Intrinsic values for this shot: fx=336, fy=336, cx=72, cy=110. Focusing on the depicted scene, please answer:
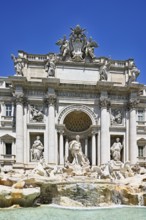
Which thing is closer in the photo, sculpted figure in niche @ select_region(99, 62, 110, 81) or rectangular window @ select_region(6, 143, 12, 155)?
rectangular window @ select_region(6, 143, 12, 155)

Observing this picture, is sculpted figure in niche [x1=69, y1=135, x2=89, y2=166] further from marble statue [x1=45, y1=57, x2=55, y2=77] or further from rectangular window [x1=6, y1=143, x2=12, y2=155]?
marble statue [x1=45, y1=57, x2=55, y2=77]

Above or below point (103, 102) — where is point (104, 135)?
below

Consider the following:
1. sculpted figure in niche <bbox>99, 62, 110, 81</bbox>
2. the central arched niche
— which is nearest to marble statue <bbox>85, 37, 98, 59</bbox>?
sculpted figure in niche <bbox>99, 62, 110, 81</bbox>

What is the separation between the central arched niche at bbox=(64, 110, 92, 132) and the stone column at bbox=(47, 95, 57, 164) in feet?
6.43

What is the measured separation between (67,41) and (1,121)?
9.89 metres

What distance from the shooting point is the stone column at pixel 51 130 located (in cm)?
2920

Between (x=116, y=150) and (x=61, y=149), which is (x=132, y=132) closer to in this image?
(x=116, y=150)

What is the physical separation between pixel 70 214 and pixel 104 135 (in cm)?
1462

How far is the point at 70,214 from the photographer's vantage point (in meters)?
16.2

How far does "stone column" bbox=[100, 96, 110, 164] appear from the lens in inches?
1176

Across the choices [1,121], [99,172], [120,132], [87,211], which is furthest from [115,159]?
[87,211]

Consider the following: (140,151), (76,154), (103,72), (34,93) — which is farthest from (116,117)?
(34,93)

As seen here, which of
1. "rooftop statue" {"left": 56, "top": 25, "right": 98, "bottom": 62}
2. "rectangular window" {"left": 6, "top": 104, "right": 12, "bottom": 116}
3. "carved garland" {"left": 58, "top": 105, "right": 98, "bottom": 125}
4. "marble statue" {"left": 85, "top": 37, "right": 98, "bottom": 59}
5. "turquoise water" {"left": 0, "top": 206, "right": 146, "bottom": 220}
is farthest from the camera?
"marble statue" {"left": 85, "top": 37, "right": 98, "bottom": 59}

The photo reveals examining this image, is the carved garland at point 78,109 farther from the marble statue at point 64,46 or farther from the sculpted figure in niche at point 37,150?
the marble statue at point 64,46
